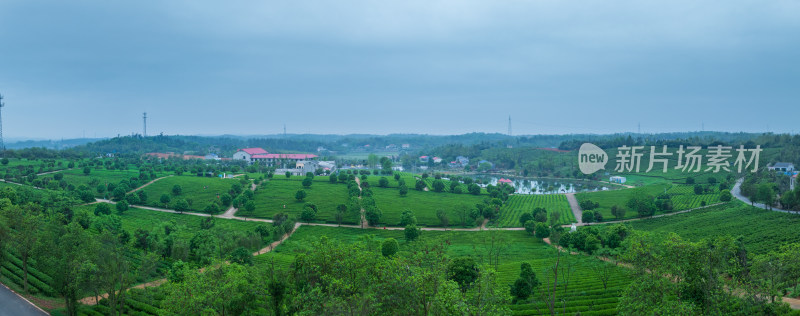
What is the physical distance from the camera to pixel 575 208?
248 ft

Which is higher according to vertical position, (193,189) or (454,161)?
(193,189)

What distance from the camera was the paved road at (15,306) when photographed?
83.1ft

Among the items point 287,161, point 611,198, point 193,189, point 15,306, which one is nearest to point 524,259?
point 15,306

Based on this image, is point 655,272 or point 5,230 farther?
point 5,230

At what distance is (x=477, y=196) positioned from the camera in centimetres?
8231

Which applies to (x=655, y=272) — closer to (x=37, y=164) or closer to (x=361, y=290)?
(x=361, y=290)

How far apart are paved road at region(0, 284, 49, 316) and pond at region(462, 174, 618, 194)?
3556 inches

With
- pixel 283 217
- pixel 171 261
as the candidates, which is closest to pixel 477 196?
pixel 283 217

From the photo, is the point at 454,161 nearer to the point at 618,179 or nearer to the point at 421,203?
the point at 618,179

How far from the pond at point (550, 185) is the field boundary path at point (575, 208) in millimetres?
15831

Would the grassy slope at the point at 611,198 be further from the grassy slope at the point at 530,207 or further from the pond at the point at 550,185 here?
the pond at the point at 550,185

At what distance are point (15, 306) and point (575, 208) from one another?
7429 centimetres

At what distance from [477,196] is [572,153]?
90.0m

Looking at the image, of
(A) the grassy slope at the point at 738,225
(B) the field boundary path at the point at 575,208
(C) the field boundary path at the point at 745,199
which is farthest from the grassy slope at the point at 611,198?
(C) the field boundary path at the point at 745,199
